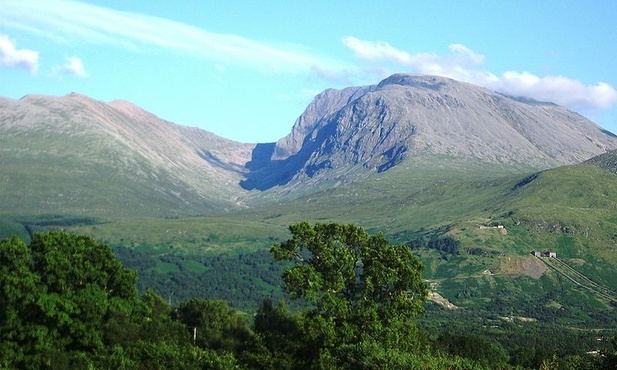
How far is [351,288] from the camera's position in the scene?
2687 inches

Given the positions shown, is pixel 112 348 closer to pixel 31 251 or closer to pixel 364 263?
pixel 31 251

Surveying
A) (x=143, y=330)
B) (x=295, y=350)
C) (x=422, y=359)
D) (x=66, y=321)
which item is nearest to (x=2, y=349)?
(x=66, y=321)

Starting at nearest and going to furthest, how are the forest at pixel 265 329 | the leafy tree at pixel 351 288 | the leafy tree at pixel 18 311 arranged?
the forest at pixel 265 329, the leafy tree at pixel 351 288, the leafy tree at pixel 18 311

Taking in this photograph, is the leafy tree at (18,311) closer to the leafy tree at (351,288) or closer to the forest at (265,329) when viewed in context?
the forest at (265,329)

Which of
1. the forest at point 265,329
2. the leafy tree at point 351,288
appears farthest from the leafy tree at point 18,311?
the leafy tree at point 351,288

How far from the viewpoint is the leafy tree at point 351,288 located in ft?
212

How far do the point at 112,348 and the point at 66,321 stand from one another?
14.9 feet

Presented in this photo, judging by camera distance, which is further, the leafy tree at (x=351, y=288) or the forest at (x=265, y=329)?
the leafy tree at (x=351, y=288)

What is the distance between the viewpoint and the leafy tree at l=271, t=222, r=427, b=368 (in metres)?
64.7

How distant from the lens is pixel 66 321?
2648 inches

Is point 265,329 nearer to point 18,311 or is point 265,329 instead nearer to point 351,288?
point 351,288

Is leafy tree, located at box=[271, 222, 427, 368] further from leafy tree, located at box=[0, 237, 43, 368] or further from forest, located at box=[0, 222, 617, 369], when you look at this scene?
leafy tree, located at box=[0, 237, 43, 368]

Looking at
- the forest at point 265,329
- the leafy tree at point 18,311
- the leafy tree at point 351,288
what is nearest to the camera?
the forest at point 265,329

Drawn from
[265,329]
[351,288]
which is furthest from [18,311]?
[351,288]
